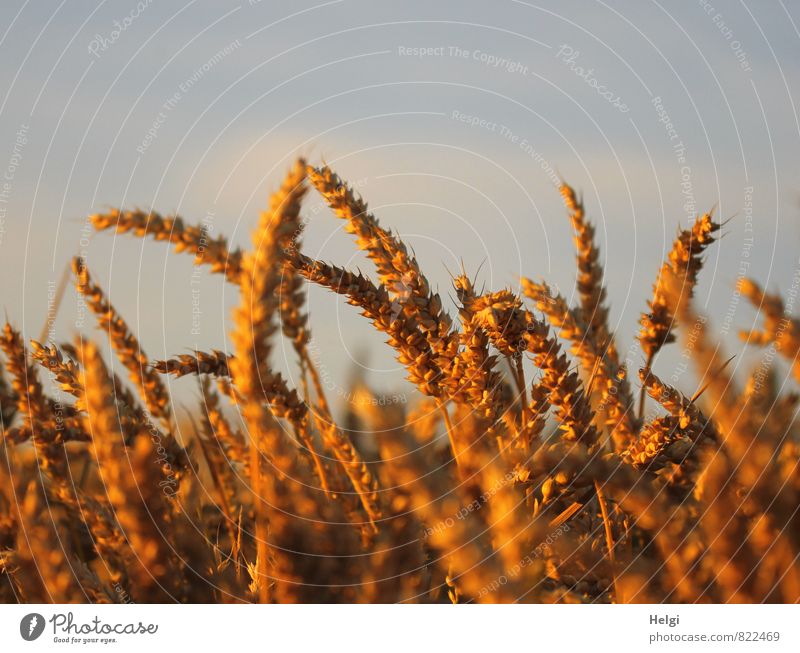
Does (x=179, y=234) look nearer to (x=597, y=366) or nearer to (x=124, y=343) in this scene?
(x=124, y=343)

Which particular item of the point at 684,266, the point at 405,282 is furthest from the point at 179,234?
the point at 684,266

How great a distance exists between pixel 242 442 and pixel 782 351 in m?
0.80

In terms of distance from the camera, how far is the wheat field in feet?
2.48

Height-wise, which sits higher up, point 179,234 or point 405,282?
point 179,234

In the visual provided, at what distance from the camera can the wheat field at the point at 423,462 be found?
756mm

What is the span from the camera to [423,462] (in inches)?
29.6
